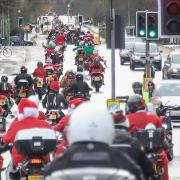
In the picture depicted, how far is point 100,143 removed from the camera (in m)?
6.09

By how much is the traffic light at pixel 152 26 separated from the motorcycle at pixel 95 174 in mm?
16958

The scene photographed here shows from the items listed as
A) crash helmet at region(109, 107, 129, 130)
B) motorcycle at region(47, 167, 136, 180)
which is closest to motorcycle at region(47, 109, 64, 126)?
crash helmet at region(109, 107, 129, 130)

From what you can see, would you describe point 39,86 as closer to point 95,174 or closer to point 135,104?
point 135,104

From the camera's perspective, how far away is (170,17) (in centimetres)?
1470

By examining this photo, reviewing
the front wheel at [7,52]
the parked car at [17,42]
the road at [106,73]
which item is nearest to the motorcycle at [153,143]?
the road at [106,73]

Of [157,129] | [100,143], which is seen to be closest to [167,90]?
[157,129]

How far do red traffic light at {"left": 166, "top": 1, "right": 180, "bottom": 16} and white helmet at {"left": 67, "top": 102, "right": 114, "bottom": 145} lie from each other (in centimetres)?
842

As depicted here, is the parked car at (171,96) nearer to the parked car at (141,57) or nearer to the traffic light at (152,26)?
the traffic light at (152,26)

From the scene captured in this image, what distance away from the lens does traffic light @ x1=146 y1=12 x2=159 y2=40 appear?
896 inches

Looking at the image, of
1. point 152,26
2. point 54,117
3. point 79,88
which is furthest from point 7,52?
point 54,117

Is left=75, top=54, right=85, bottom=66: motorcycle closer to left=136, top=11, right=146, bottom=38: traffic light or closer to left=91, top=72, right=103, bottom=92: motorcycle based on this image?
left=91, top=72, right=103, bottom=92: motorcycle

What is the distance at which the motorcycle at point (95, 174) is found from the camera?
5.84 metres

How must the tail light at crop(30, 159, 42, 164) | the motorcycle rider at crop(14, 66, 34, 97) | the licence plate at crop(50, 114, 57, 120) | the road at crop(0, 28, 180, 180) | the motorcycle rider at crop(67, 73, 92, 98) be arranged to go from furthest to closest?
1. the motorcycle rider at crop(14, 66, 34, 97)
2. the motorcycle rider at crop(67, 73, 92, 98)
3. the licence plate at crop(50, 114, 57, 120)
4. the road at crop(0, 28, 180, 180)
5. the tail light at crop(30, 159, 42, 164)

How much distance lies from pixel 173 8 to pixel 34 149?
173 inches
